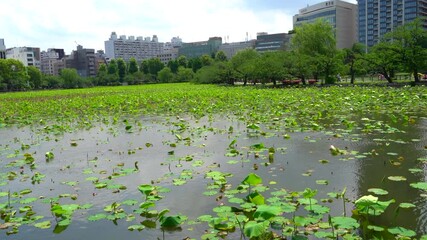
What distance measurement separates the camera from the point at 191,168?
6453 mm

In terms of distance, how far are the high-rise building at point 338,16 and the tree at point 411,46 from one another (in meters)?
70.9

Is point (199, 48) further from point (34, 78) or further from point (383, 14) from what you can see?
point (34, 78)

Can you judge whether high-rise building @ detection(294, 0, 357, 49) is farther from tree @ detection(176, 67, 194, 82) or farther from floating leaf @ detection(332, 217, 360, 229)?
floating leaf @ detection(332, 217, 360, 229)

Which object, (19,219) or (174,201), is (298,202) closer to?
(174,201)

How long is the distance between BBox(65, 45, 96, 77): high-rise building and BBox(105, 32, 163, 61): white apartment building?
→ 1507 inches

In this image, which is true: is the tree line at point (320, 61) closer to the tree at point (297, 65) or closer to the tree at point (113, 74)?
the tree at point (297, 65)

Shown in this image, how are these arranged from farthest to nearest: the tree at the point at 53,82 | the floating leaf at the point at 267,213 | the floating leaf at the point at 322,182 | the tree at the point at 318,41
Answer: the tree at the point at 53,82 < the tree at the point at 318,41 < the floating leaf at the point at 322,182 < the floating leaf at the point at 267,213

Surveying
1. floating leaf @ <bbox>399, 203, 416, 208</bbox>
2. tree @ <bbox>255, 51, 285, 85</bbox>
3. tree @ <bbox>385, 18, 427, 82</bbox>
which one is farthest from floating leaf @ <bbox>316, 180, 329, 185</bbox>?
tree @ <bbox>255, 51, 285, 85</bbox>

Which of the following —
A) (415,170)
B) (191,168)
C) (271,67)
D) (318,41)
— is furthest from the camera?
(318,41)

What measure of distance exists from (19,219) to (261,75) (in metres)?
34.0

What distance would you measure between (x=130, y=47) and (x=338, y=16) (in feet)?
349

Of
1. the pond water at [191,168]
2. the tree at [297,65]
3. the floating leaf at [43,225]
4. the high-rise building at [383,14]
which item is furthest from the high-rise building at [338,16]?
the floating leaf at [43,225]

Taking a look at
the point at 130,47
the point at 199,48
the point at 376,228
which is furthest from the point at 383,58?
the point at 130,47

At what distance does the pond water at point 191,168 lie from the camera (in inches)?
167
